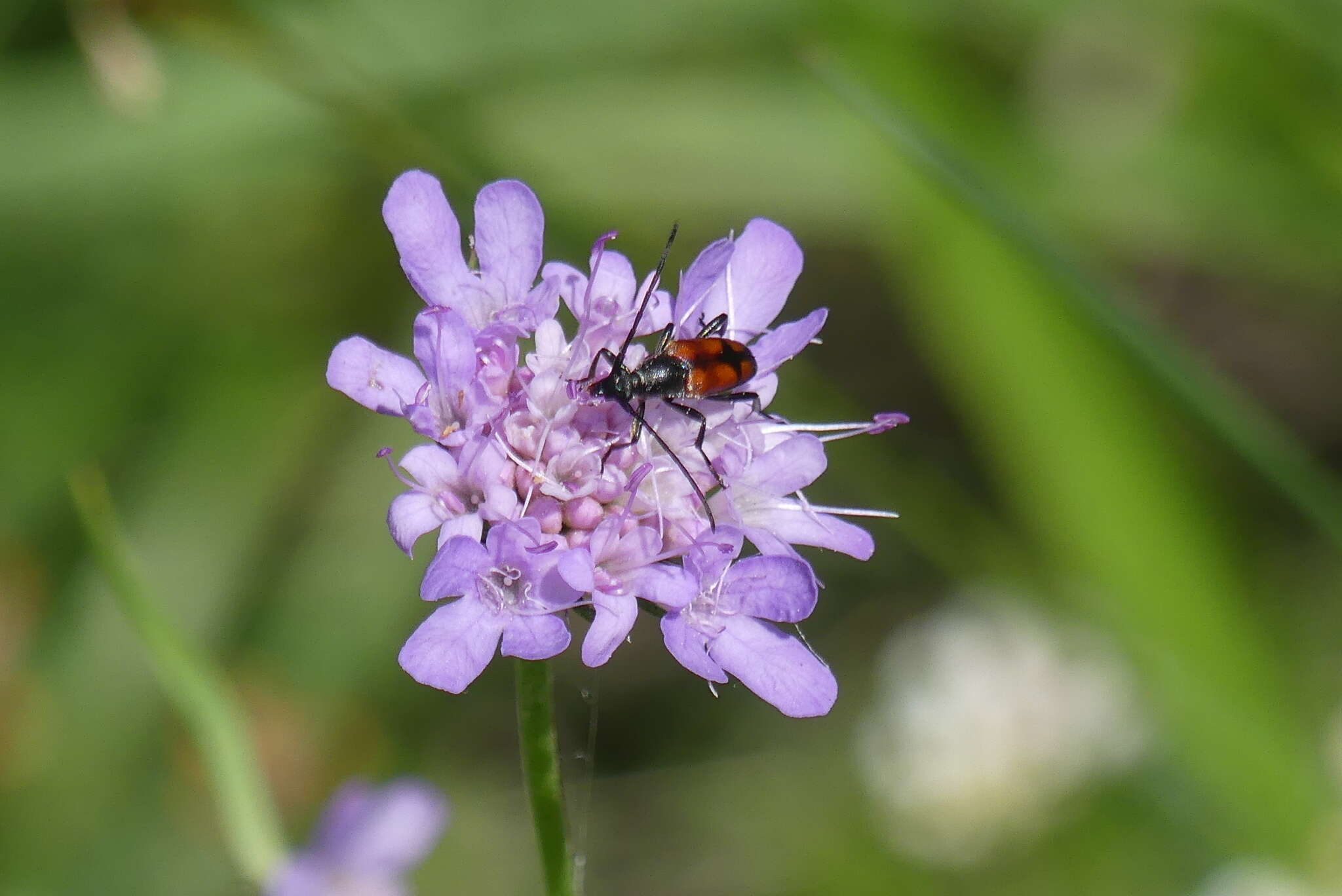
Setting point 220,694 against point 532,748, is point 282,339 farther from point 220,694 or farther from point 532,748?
point 532,748

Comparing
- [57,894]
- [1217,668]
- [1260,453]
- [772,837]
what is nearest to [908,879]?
[772,837]

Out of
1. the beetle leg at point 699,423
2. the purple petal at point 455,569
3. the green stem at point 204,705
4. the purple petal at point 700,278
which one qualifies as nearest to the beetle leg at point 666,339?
the purple petal at point 700,278

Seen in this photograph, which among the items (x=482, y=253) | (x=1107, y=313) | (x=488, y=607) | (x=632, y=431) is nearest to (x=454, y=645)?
(x=488, y=607)

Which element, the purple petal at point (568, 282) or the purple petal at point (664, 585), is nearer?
the purple petal at point (664, 585)

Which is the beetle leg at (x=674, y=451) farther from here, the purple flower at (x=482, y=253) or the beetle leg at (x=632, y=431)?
the purple flower at (x=482, y=253)

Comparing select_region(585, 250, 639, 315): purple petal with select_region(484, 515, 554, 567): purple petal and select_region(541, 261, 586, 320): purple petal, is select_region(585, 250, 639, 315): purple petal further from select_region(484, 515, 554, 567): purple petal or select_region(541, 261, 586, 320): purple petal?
select_region(484, 515, 554, 567): purple petal

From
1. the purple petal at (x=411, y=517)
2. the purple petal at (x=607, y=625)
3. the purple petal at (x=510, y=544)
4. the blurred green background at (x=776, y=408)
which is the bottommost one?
the blurred green background at (x=776, y=408)
